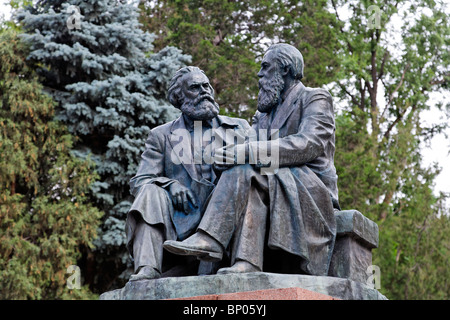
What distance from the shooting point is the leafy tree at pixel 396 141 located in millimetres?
16469

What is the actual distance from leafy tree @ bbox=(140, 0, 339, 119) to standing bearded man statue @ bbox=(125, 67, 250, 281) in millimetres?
11352

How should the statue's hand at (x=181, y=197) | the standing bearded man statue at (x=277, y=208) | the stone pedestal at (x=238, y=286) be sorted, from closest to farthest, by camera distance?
the stone pedestal at (x=238, y=286), the standing bearded man statue at (x=277, y=208), the statue's hand at (x=181, y=197)

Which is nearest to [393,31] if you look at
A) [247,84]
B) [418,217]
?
[247,84]

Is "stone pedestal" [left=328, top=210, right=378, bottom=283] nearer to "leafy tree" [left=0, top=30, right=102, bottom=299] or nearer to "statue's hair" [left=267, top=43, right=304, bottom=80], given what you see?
"statue's hair" [left=267, top=43, right=304, bottom=80]

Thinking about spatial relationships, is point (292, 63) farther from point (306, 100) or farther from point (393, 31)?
point (393, 31)

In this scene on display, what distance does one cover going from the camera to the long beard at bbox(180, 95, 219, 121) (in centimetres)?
687

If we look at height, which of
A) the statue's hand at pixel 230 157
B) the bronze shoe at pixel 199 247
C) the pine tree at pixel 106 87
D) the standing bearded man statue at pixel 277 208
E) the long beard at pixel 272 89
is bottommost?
the bronze shoe at pixel 199 247

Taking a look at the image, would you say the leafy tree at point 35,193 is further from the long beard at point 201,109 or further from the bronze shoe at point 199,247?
the bronze shoe at point 199,247

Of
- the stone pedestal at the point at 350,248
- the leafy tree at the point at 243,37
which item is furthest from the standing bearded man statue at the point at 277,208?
the leafy tree at the point at 243,37

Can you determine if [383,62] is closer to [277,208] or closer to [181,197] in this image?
[181,197]

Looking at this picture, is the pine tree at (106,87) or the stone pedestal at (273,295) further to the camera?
the pine tree at (106,87)

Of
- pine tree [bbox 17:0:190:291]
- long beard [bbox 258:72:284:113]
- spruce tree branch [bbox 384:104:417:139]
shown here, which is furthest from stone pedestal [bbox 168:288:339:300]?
spruce tree branch [bbox 384:104:417:139]
